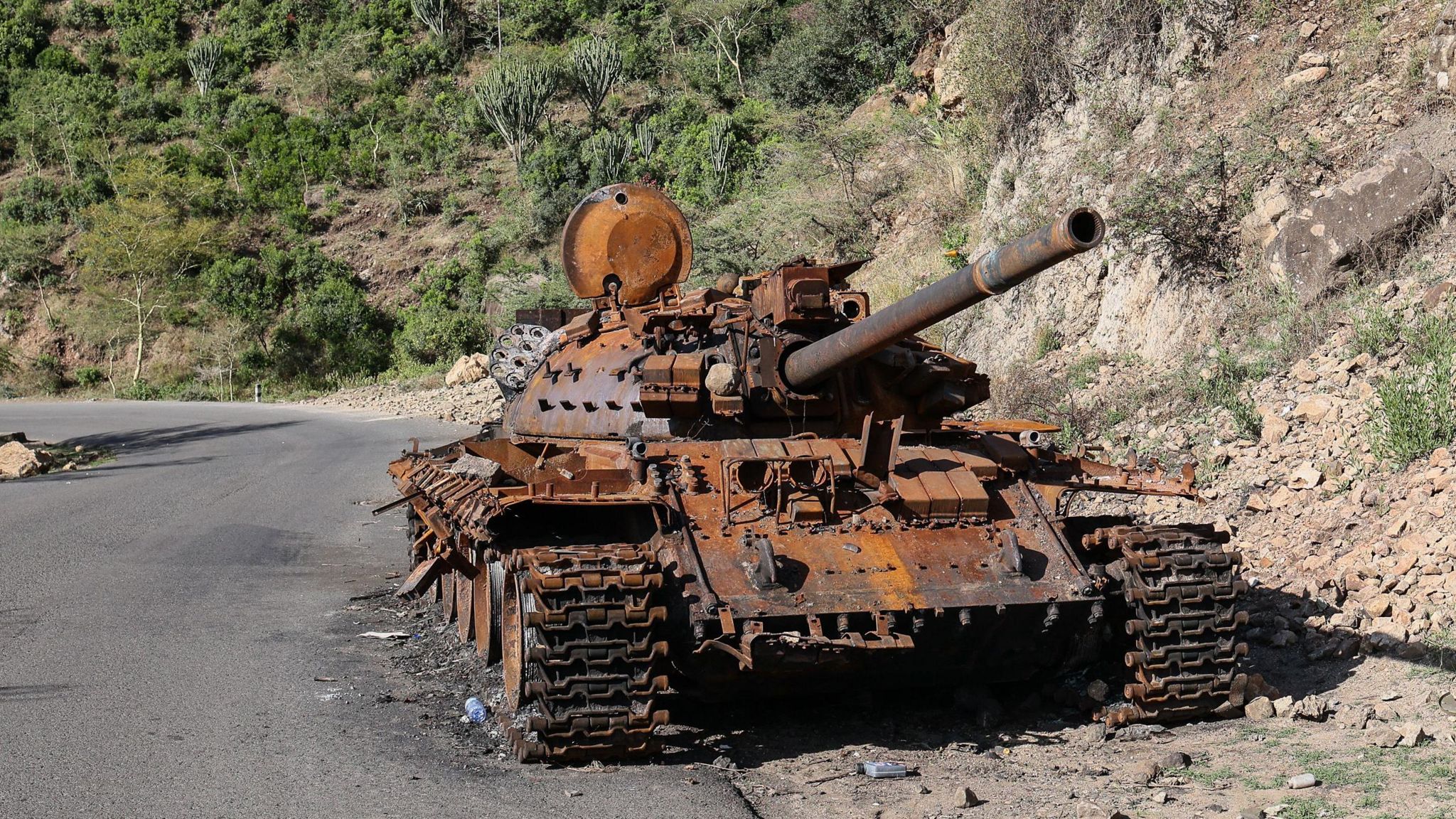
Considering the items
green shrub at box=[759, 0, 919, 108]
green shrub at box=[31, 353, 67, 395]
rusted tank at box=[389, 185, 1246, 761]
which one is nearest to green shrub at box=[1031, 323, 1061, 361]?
rusted tank at box=[389, 185, 1246, 761]

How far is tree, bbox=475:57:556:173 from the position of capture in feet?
172

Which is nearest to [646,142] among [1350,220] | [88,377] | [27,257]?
[88,377]

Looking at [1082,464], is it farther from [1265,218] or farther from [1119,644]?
[1265,218]

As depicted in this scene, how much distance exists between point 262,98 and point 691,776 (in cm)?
6092

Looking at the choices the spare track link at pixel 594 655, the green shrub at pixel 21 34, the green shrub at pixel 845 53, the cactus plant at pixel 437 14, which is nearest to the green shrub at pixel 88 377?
the cactus plant at pixel 437 14

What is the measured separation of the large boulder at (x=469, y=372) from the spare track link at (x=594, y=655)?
3018cm

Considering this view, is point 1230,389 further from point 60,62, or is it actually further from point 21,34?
point 21,34

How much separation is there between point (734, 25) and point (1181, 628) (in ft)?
155

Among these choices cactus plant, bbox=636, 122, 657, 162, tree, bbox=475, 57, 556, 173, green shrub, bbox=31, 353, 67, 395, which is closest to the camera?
cactus plant, bbox=636, 122, 657, 162

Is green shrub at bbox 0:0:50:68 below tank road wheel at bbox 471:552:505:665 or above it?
above

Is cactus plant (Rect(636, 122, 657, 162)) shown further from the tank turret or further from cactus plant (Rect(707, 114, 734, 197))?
the tank turret

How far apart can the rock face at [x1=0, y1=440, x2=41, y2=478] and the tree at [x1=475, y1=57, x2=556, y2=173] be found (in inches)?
1311

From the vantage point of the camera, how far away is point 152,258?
167ft

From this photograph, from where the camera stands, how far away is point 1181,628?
7.32 meters
